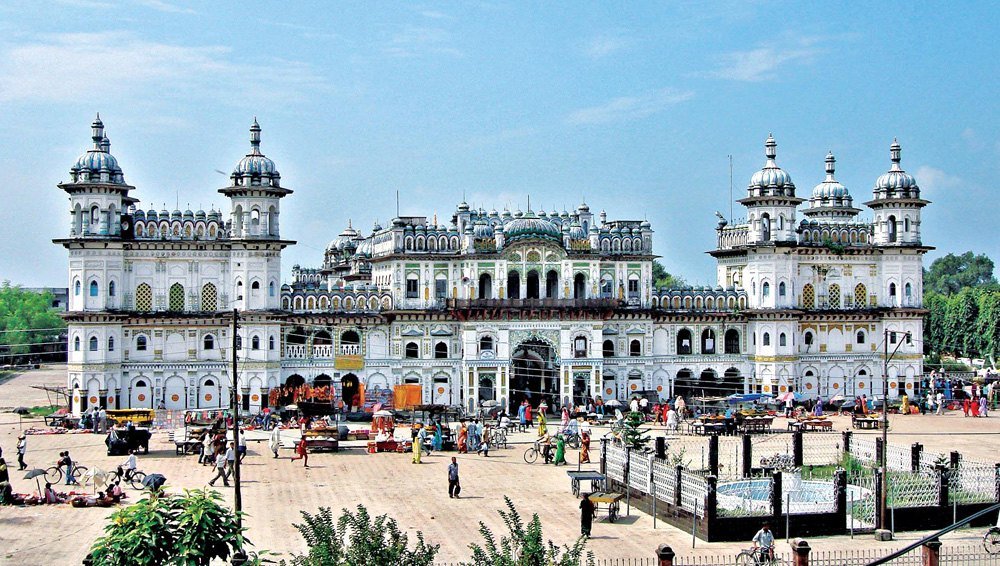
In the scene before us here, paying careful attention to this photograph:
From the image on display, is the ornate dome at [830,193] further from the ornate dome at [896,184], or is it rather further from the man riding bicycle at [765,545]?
the man riding bicycle at [765,545]

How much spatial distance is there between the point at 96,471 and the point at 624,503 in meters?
13.7

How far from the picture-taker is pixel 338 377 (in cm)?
5422

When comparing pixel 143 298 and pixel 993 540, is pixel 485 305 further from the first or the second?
pixel 993 540

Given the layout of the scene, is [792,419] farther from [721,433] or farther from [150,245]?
[150,245]

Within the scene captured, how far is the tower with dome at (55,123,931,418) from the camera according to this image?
5128 cm

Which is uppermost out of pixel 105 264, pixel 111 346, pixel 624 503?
pixel 105 264

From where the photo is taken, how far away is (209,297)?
5216cm

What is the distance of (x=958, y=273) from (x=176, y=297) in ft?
358

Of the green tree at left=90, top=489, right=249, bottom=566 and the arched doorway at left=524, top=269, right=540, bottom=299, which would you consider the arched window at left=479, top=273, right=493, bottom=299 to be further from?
the green tree at left=90, top=489, right=249, bottom=566

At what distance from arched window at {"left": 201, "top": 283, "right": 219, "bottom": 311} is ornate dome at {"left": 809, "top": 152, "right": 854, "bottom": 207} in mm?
35826

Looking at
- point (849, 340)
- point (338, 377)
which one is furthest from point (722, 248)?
point (338, 377)

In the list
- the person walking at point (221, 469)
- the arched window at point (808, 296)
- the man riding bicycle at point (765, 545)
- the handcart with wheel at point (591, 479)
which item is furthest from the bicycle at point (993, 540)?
the arched window at point (808, 296)

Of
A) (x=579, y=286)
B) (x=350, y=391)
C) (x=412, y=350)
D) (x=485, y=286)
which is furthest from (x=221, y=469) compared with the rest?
(x=579, y=286)

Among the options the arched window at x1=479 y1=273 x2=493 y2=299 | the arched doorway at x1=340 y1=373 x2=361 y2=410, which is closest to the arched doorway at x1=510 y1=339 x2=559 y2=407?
the arched window at x1=479 y1=273 x2=493 y2=299
